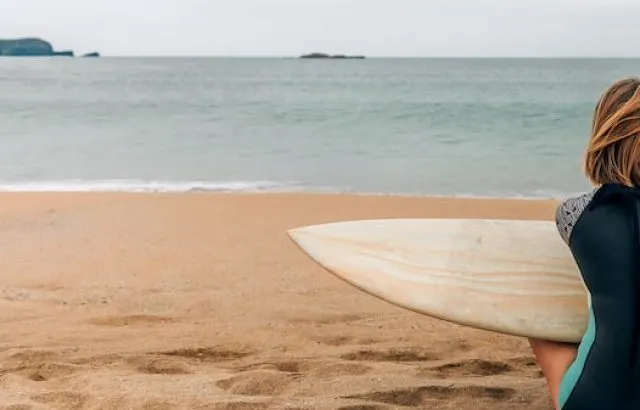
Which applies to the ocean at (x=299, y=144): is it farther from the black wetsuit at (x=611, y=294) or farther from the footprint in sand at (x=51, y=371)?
the black wetsuit at (x=611, y=294)

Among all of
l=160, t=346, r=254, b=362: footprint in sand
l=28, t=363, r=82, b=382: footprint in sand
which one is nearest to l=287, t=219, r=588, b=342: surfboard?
l=160, t=346, r=254, b=362: footprint in sand

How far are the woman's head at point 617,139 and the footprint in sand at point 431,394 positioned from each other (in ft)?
3.91

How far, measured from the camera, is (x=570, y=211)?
1.90 metres

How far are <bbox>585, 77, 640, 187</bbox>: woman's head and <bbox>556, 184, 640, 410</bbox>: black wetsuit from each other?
0.06 meters

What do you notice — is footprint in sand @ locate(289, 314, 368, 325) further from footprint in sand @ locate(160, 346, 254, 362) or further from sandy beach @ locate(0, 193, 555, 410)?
footprint in sand @ locate(160, 346, 254, 362)

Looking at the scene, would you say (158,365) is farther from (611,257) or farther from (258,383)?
(611,257)

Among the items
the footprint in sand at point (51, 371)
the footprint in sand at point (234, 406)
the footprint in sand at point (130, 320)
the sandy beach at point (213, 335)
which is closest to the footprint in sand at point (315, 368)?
the sandy beach at point (213, 335)

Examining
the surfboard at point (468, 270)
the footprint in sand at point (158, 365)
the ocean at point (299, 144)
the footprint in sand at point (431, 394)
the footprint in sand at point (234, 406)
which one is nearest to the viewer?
the surfboard at point (468, 270)

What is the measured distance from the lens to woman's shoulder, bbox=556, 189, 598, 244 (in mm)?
1852

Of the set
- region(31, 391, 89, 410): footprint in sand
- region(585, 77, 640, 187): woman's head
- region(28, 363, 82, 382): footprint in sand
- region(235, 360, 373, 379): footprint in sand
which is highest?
region(585, 77, 640, 187): woman's head

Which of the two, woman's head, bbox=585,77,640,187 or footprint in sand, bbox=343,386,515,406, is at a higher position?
woman's head, bbox=585,77,640,187

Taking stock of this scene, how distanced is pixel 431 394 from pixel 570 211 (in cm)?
109

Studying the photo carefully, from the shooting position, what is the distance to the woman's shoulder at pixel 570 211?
185 centimetres

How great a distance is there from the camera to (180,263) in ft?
16.6
